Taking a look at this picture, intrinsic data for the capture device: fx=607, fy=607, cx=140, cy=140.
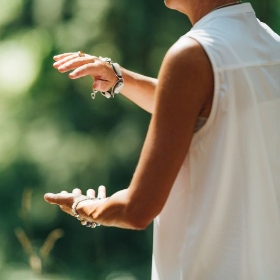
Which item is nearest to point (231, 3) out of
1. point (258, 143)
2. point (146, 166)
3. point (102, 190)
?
point (258, 143)

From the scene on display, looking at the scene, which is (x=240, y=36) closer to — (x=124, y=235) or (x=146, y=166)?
(x=146, y=166)

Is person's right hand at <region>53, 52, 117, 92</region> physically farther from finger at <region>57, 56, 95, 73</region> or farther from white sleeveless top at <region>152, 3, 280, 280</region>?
white sleeveless top at <region>152, 3, 280, 280</region>

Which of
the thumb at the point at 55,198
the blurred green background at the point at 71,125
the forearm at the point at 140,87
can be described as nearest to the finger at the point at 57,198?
the thumb at the point at 55,198

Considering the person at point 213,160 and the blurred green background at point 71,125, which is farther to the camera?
the blurred green background at point 71,125

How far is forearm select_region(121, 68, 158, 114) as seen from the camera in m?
1.95

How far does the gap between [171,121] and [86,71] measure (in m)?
0.47

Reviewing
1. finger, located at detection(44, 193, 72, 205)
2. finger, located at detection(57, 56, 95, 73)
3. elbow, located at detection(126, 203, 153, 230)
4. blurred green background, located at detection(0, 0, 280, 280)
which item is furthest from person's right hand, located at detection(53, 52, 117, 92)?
blurred green background, located at detection(0, 0, 280, 280)

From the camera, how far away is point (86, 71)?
1.64 metres

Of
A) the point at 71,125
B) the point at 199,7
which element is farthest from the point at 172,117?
the point at 71,125

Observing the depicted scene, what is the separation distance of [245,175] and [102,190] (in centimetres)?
43

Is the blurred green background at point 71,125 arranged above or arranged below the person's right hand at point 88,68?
below

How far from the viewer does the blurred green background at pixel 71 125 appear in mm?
4320

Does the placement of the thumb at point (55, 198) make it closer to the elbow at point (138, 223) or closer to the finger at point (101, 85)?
the elbow at point (138, 223)

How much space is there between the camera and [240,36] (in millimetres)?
1353
